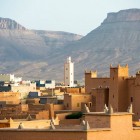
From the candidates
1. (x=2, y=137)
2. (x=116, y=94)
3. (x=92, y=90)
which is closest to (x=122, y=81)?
(x=116, y=94)

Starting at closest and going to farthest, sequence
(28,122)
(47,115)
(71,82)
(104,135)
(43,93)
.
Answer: (104,135), (28,122), (47,115), (43,93), (71,82)

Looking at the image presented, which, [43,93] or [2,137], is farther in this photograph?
[43,93]

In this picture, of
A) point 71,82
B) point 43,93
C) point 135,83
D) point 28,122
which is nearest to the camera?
point 28,122

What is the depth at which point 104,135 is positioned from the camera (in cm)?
3922

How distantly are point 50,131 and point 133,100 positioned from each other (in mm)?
21149

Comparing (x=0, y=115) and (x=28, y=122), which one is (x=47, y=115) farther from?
(x=28, y=122)

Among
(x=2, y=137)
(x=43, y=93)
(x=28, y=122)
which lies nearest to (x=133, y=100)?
(x=28, y=122)

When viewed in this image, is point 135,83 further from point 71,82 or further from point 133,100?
point 71,82

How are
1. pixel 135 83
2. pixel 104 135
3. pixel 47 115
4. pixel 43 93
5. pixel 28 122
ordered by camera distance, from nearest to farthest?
pixel 104 135, pixel 28 122, pixel 135 83, pixel 47 115, pixel 43 93

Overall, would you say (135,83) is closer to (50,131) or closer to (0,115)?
(0,115)

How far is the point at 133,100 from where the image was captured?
59.8 metres

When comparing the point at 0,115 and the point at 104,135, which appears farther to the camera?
the point at 0,115

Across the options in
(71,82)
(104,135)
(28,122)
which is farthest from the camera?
(71,82)

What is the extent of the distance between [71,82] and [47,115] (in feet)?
174
